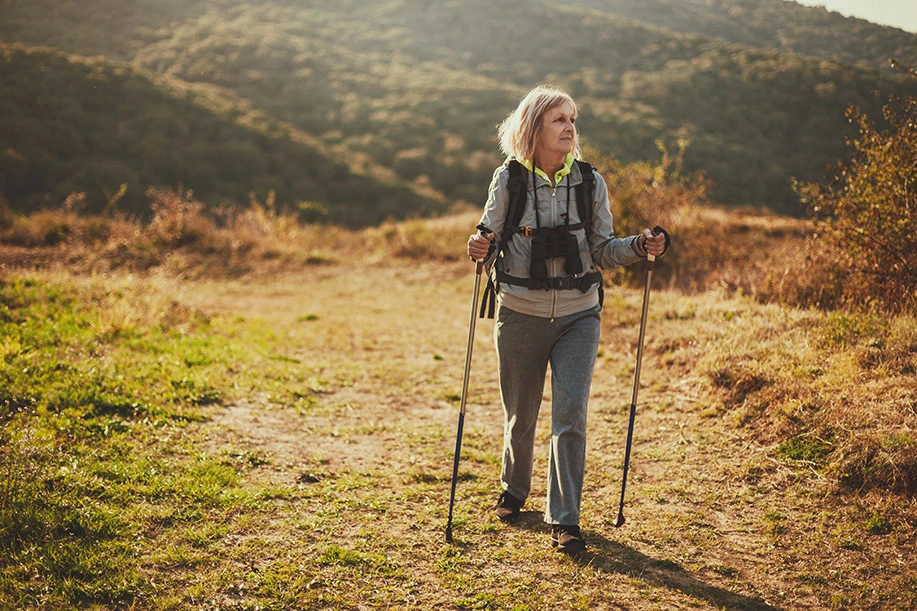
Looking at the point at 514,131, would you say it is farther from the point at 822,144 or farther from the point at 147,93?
the point at 147,93

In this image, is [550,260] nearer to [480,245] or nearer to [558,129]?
[480,245]

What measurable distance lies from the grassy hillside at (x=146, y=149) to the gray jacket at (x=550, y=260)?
70.3ft

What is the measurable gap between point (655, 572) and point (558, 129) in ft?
8.46

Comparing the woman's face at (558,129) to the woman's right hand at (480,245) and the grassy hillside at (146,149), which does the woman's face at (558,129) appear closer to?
the woman's right hand at (480,245)

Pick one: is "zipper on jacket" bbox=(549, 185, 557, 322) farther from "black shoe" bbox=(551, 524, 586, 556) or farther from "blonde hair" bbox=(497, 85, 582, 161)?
"black shoe" bbox=(551, 524, 586, 556)

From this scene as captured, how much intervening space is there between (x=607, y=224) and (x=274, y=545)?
2757 millimetres

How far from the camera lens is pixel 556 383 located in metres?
3.74

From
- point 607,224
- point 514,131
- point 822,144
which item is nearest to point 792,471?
point 607,224

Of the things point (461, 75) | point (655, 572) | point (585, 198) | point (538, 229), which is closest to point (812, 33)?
point (585, 198)

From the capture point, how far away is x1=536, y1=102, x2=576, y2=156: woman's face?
12.2ft

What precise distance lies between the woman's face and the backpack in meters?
0.20

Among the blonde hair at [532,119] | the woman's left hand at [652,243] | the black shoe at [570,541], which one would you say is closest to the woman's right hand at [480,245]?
the blonde hair at [532,119]

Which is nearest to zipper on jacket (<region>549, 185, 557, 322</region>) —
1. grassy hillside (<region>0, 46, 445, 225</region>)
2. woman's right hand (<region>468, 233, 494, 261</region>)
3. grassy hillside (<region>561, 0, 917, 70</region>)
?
woman's right hand (<region>468, 233, 494, 261</region>)

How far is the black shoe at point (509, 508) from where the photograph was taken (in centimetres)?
424
